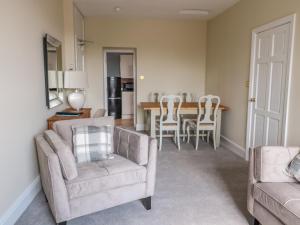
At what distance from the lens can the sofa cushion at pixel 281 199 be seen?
1.68 meters

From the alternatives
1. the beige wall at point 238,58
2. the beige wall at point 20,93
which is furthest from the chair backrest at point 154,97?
the beige wall at point 20,93

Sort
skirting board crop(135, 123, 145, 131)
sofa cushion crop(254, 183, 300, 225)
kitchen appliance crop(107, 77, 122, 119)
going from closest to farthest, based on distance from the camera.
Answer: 1. sofa cushion crop(254, 183, 300, 225)
2. skirting board crop(135, 123, 145, 131)
3. kitchen appliance crop(107, 77, 122, 119)

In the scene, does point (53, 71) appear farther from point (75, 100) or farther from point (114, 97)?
point (114, 97)

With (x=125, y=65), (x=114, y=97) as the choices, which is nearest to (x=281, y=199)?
(x=114, y=97)

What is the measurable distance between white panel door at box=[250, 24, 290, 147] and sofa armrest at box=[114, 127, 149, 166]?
189 centimetres

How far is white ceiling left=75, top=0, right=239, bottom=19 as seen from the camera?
444cm

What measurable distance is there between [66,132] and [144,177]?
95cm

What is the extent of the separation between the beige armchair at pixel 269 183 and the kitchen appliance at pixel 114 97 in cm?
579

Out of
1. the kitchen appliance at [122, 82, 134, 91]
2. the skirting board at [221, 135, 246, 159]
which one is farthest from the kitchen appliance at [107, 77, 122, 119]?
the skirting board at [221, 135, 246, 159]

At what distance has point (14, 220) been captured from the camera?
7.08 ft

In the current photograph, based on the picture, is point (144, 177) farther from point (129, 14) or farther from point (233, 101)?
point (129, 14)

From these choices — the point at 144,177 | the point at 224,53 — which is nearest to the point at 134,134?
the point at 144,177

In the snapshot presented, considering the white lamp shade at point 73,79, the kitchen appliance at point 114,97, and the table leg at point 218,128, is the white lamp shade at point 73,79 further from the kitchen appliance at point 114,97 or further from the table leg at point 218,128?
the kitchen appliance at point 114,97

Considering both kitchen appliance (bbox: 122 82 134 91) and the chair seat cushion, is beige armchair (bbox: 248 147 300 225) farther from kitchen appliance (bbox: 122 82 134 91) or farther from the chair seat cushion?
kitchen appliance (bbox: 122 82 134 91)
